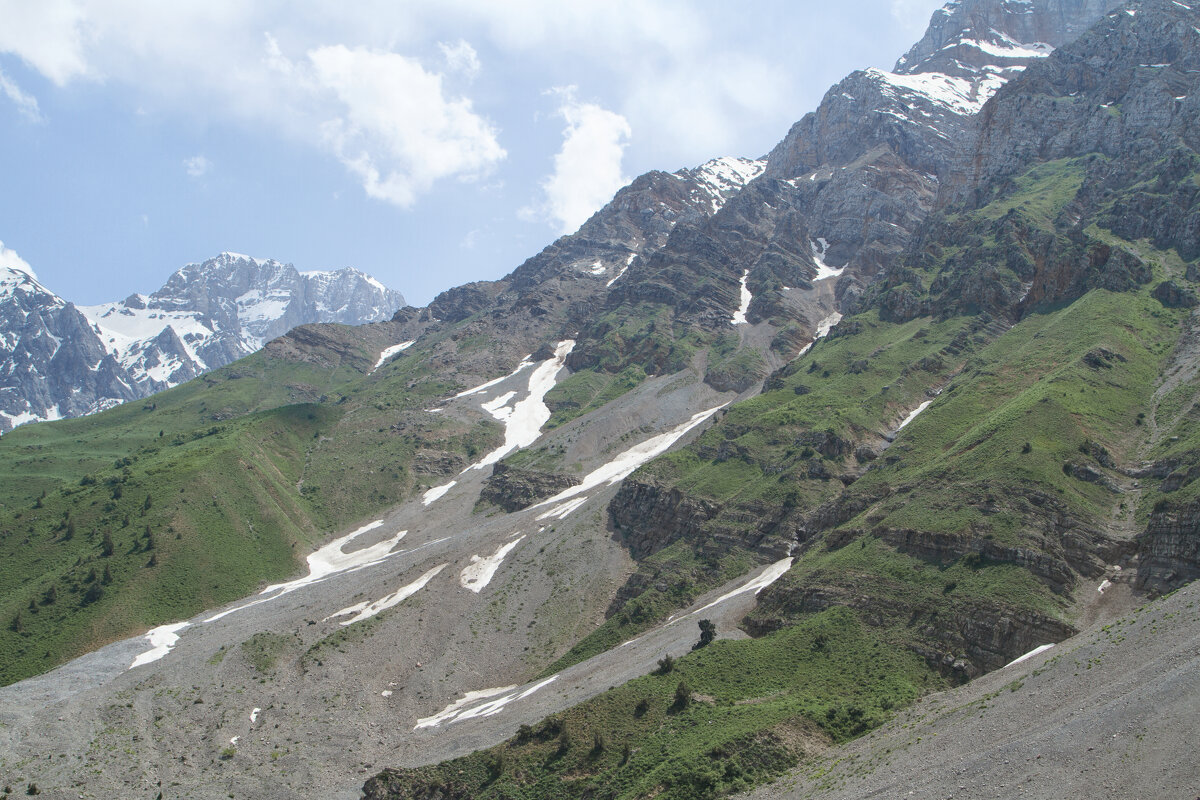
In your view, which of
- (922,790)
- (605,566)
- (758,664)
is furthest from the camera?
(605,566)

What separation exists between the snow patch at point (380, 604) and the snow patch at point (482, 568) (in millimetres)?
4669

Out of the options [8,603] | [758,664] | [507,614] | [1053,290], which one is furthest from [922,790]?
[1053,290]

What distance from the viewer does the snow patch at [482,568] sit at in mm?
108500

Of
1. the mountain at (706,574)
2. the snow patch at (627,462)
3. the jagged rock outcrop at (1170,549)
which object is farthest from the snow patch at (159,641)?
the jagged rock outcrop at (1170,549)

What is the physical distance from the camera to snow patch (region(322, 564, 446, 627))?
100750mm

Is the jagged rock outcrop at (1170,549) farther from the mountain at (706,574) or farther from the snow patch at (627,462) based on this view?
the snow patch at (627,462)

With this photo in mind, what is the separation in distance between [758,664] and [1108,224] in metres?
132

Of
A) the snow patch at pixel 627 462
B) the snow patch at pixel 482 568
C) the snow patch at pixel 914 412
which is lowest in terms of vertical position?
the snow patch at pixel 914 412

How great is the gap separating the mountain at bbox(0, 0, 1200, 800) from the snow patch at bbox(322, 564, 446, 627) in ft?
1.71

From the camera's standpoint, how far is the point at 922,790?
41281 millimetres

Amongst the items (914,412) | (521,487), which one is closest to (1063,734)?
(914,412)

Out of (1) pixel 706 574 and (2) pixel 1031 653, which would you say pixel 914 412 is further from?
(2) pixel 1031 653

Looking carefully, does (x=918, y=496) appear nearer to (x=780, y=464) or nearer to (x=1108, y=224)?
(x=780, y=464)

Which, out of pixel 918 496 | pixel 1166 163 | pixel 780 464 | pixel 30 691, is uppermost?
pixel 1166 163
